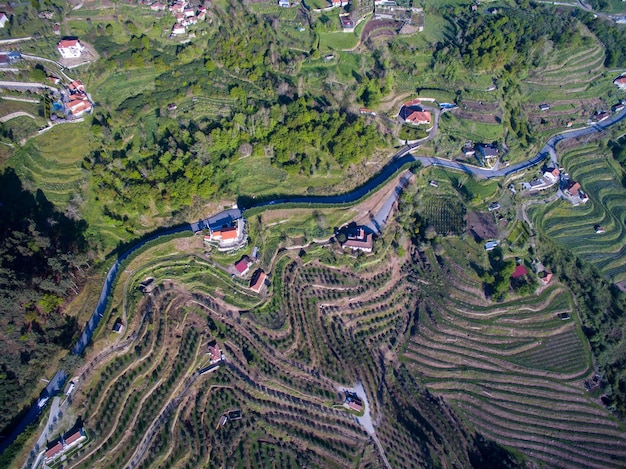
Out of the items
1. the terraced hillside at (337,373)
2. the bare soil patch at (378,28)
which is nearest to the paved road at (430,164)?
the terraced hillside at (337,373)

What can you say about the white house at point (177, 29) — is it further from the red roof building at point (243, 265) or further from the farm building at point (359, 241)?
the farm building at point (359, 241)

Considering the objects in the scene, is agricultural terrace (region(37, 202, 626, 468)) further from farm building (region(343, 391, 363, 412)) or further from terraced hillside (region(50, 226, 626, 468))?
farm building (region(343, 391, 363, 412))

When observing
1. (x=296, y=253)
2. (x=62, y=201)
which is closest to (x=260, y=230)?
(x=296, y=253)

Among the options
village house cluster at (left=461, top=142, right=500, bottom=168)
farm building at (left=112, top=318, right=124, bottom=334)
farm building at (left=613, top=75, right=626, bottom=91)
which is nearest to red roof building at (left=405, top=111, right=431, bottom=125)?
village house cluster at (left=461, top=142, right=500, bottom=168)

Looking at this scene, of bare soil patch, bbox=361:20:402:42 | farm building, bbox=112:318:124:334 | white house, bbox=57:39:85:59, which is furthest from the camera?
bare soil patch, bbox=361:20:402:42

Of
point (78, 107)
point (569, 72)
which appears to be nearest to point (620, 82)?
point (569, 72)

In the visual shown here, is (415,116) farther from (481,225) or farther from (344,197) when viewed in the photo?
(481,225)

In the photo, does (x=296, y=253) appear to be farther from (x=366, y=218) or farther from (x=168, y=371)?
(x=168, y=371)
